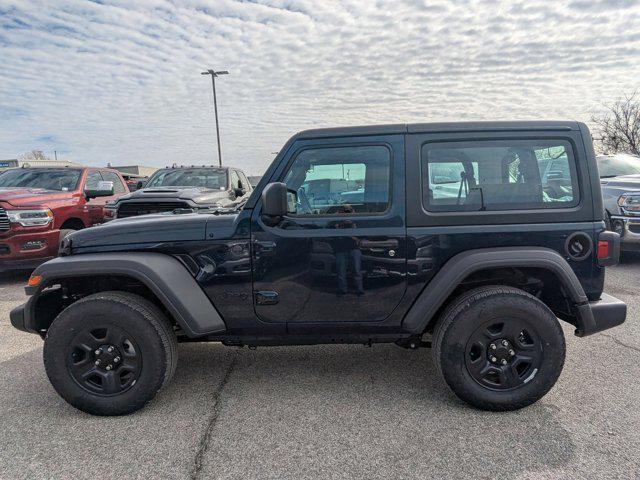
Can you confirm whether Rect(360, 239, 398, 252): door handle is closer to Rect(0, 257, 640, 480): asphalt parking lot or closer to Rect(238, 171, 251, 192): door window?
Rect(0, 257, 640, 480): asphalt parking lot

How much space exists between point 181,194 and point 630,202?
6960mm

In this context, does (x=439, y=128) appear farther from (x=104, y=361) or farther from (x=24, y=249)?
(x=24, y=249)

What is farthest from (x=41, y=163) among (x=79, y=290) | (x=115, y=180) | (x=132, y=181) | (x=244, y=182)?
(x=79, y=290)

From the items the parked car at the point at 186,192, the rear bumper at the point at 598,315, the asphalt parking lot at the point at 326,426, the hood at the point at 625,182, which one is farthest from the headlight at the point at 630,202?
the parked car at the point at 186,192

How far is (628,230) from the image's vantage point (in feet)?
21.5

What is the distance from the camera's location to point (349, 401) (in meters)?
2.97

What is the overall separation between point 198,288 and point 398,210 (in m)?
1.42

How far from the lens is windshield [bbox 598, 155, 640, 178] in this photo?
7.98 metres

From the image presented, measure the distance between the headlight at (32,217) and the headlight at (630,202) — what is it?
8583 millimetres

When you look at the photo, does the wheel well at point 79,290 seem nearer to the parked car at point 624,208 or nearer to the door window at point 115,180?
the door window at point 115,180

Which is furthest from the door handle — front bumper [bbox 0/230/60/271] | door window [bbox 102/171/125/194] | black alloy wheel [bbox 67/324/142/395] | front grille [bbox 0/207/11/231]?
door window [bbox 102/171/125/194]

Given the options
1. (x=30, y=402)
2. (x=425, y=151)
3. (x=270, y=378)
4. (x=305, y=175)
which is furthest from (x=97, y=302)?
(x=425, y=151)

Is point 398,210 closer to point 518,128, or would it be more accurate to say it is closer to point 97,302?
point 518,128

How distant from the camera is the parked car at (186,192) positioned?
269 inches
